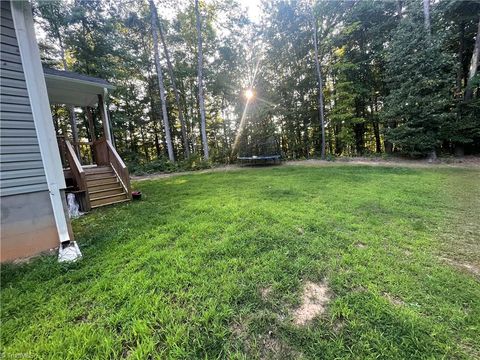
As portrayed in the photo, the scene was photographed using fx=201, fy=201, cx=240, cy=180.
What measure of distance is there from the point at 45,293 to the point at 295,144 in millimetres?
15214

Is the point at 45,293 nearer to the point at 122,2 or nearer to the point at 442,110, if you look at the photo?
the point at 442,110

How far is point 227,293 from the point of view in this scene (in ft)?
6.28

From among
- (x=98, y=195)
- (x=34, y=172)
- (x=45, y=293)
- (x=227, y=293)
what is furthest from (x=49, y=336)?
(x=98, y=195)

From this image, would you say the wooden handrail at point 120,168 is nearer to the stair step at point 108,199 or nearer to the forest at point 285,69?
the stair step at point 108,199

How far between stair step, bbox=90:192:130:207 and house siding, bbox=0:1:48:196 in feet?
8.06

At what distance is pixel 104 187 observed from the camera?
5578mm

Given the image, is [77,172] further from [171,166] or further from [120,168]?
[171,166]

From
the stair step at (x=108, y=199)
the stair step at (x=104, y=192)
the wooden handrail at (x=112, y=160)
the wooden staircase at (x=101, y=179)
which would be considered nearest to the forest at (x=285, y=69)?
the wooden handrail at (x=112, y=160)

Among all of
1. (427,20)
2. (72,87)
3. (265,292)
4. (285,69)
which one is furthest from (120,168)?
(427,20)

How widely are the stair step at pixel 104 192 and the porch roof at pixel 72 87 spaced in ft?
9.53

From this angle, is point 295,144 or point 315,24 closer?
point 315,24

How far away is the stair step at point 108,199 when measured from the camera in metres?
5.07

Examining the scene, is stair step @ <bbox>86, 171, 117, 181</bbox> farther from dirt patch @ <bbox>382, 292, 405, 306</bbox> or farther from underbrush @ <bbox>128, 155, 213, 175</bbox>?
dirt patch @ <bbox>382, 292, 405, 306</bbox>

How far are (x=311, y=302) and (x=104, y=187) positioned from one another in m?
5.87
